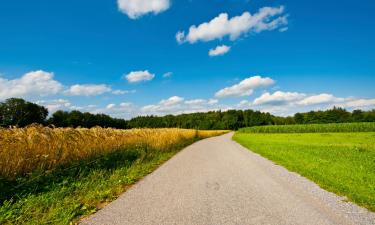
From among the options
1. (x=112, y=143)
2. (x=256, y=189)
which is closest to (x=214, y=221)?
(x=256, y=189)

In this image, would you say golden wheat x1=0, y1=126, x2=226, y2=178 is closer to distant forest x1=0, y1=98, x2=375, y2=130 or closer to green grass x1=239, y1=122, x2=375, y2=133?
distant forest x1=0, y1=98, x2=375, y2=130

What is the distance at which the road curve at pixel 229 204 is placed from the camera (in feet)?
15.5

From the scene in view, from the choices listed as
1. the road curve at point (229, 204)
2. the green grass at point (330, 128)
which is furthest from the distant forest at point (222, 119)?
the road curve at point (229, 204)

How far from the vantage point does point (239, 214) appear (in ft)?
16.5

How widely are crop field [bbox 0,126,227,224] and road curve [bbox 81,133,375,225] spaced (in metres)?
0.65

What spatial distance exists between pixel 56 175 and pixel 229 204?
5.32m

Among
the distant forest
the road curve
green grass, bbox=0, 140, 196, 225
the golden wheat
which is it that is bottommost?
the road curve

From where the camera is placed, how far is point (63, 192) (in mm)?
6395

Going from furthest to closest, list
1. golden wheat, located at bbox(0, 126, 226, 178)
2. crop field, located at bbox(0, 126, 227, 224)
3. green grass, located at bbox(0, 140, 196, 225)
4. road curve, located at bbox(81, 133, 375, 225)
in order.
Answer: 1. golden wheat, located at bbox(0, 126, 226, 178)
2. crop field, located at bbox(0, 126, 227, 224)
3. green grass, located at bbox(0, 140, 196, 225)
4. road curve, located at bbox(81, 133, 375, 225)

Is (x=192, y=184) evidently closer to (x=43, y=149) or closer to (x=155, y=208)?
(x=155, y=208)

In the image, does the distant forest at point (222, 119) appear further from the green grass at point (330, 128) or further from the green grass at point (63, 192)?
the green grass at point (63, 192)

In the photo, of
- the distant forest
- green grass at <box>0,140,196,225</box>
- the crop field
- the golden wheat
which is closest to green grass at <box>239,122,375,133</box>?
the distant forest

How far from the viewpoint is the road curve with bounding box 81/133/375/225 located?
4.73 meters

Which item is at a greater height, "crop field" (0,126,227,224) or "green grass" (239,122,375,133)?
"green grass" (239,122,375,133)
